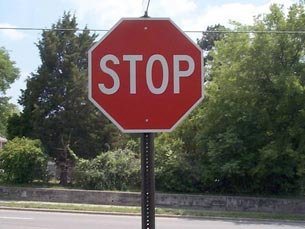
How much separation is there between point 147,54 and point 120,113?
1.12 ft

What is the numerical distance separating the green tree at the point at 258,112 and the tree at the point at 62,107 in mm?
6981

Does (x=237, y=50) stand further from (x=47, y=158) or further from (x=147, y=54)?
(x=147, y=54)

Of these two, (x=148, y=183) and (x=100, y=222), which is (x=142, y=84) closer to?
(x=148, y=183)

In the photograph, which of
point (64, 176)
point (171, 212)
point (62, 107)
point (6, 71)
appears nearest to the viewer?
point (171, 212)

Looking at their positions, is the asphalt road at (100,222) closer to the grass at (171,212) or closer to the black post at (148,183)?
the grass at (171,212)

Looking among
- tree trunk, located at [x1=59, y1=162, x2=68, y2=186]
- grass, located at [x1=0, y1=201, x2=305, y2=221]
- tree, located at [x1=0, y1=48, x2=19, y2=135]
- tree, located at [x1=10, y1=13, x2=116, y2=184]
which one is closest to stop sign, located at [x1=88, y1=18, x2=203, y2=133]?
grass, located at [x1=0, y1=201, x2=305, y2=221]

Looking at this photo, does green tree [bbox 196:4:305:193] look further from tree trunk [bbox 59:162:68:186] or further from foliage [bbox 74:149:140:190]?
tree trunk [bbox 59:162:68:186]

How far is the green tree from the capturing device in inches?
846

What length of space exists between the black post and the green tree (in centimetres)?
1892

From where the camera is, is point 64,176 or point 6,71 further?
point 6,71

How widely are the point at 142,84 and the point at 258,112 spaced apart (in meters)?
21.0

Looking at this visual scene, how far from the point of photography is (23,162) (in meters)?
25.1

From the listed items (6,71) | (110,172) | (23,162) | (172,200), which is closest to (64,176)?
(23,162)

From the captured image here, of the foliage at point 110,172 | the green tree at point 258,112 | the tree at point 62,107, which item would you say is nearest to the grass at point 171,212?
the green tree at point 258,112
